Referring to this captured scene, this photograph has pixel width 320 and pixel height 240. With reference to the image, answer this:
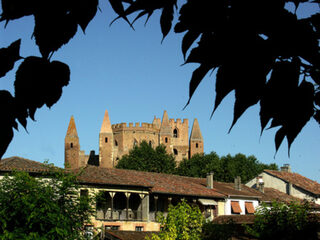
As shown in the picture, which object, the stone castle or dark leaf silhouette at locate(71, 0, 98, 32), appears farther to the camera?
the stone castle

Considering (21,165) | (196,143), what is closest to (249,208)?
(21,165)

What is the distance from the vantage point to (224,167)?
228 ft

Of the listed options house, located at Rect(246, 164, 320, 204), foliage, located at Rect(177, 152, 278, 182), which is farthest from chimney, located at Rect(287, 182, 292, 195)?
foliage, located at Rect(177, 152, 278, 182)

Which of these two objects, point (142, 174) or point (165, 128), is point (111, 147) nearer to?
point (165, 128)

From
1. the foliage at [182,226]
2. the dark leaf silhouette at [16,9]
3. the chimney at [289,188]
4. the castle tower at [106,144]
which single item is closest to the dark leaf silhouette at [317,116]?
the dark leaf silhouette at [16,9]

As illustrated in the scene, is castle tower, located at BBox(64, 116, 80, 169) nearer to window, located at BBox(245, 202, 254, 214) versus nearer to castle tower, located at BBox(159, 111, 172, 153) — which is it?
castle tower, located at BBox(159, 111, 172, 153)

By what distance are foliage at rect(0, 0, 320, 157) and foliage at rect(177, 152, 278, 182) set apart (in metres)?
65.8

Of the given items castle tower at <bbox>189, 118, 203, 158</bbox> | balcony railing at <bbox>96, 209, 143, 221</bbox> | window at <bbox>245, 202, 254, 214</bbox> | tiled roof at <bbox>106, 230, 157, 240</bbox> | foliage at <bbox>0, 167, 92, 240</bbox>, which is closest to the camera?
foliage at <bbox>0, 167, 92, 240</bbox>

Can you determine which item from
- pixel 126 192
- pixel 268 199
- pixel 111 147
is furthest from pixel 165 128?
pixel 126 192

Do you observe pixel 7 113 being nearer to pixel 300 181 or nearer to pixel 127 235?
pixel 127 235

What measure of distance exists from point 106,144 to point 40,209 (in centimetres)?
6931

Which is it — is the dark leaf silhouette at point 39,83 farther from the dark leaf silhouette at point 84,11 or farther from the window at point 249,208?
the window at point 249,208

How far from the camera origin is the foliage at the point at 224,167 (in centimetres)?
6762

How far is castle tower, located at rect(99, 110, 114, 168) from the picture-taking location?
87.9 metres
